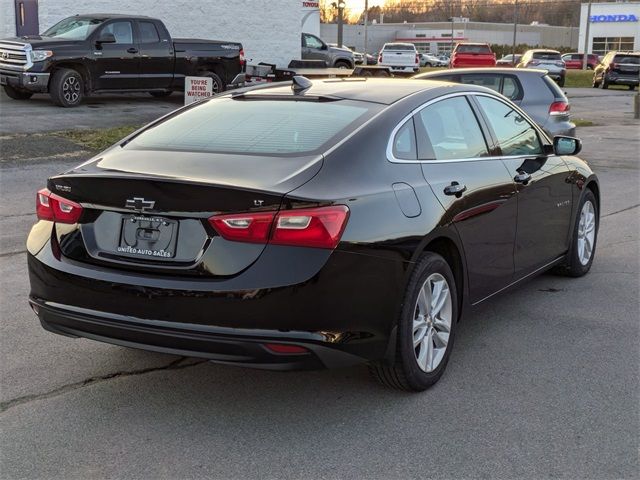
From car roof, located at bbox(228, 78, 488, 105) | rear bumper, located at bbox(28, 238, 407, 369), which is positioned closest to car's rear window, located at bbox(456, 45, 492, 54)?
car roof, located at bbox(228, 78, 488, 105)

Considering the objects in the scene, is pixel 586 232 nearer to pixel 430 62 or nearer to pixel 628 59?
pixel 628 59

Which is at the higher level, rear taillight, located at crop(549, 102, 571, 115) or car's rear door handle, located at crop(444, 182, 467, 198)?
car's rear door handle, located at crop(444, 182, 467, 198)

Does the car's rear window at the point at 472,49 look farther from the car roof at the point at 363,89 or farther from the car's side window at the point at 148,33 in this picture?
the car roof at the point at 363,89

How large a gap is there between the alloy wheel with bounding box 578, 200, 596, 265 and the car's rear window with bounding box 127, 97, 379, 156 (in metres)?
2.81

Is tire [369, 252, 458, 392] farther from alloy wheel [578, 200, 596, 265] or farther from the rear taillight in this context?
the rear taillight

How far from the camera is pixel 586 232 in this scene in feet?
22.2

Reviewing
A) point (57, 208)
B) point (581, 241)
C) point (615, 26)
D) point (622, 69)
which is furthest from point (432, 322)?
point (615, 26)

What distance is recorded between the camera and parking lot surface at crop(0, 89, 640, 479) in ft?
11.7

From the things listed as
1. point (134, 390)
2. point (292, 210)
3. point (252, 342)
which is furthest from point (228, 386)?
point (292, 210)

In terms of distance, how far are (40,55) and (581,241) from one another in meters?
13.1

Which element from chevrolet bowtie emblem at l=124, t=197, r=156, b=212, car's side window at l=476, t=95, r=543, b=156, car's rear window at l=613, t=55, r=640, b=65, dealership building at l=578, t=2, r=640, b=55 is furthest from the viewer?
dealership building at l=578, t=2, r=640, b=55

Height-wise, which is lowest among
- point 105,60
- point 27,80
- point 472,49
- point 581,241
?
point 581,241

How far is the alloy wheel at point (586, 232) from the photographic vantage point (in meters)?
6.62

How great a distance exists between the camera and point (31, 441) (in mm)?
3740
